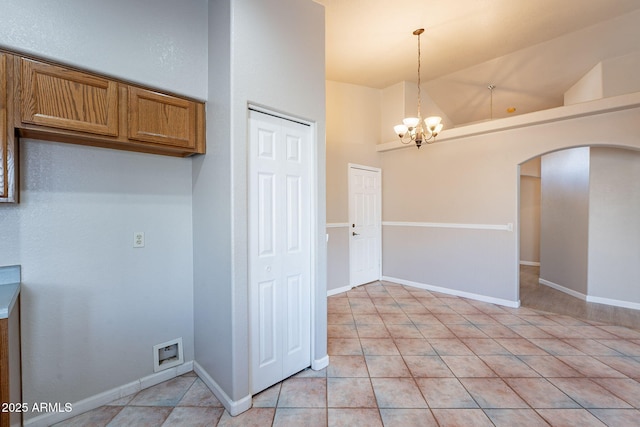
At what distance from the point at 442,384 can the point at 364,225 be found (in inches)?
112

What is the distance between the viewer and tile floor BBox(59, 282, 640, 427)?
1727mm

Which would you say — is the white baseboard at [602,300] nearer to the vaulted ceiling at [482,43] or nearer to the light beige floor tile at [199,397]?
the vaulted ceiling at [482,43]

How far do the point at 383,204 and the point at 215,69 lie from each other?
3.74 meters

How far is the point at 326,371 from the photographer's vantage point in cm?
224

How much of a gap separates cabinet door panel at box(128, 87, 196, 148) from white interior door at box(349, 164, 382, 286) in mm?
2859

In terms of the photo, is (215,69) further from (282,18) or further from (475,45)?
(475,45)

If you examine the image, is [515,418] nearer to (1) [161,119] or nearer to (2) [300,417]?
(2) [300,417]

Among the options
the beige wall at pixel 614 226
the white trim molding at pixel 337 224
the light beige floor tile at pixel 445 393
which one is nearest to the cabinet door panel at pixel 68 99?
the light beige floor tile at pixel 445 393

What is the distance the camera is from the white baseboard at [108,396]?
1635 mm

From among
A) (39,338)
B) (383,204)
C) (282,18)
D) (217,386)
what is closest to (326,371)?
(217,386)

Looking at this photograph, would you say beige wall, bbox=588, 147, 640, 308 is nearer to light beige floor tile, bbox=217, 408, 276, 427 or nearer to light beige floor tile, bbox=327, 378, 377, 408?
light beige floor tile, bbox=327, 378, 377, 408

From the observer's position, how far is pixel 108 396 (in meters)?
1.85

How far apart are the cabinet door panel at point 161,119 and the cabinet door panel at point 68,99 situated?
11cm

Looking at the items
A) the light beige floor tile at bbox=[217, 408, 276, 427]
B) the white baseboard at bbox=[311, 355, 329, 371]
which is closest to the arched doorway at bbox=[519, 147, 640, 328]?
the white baseboard at bbox=[311, 355, 329, 371]
